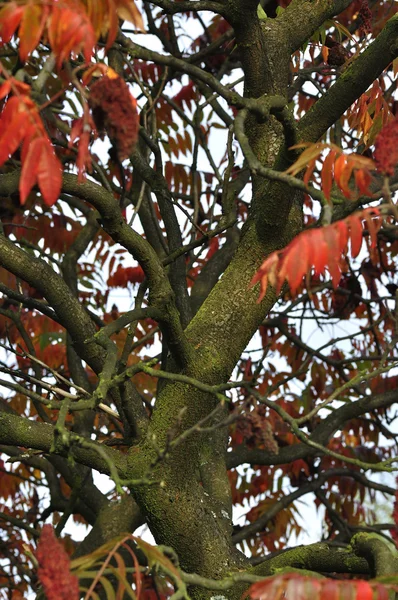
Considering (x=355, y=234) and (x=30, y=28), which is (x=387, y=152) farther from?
(x=30, y=28)

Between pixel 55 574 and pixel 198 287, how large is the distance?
3.69m

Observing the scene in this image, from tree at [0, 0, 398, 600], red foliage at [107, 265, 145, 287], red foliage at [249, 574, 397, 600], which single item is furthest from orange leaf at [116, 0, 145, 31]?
red foliage at [107, 265, 145, 287]

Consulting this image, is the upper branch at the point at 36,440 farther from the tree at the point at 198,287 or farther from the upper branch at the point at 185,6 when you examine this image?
the upper branch at the point at 185,6

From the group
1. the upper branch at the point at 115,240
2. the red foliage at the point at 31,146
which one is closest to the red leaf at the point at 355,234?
the red foliage at the point at 31,146

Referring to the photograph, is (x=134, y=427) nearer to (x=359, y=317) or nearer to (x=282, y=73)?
(x=282, y=73)

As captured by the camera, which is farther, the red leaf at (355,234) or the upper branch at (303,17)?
the upper branch at (303,17)

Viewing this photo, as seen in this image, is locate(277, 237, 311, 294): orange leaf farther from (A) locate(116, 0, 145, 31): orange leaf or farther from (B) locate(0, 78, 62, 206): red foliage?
(A) locate(116, 0, 145, 31): orange leaf

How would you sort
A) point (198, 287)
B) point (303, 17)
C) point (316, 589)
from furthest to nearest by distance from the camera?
point (198, 287)
point (303, 17)
point (316, 589)

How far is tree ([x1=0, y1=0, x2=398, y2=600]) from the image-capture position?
2.14m

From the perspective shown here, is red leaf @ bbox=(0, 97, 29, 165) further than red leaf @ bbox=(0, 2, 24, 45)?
No

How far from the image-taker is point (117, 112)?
2.07 m

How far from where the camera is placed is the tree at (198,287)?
7.01ft

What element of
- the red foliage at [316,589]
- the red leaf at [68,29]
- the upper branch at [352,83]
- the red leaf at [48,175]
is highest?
the upper branch at [352,83]

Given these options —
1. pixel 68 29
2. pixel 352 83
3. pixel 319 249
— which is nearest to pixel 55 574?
pixel 319 249
